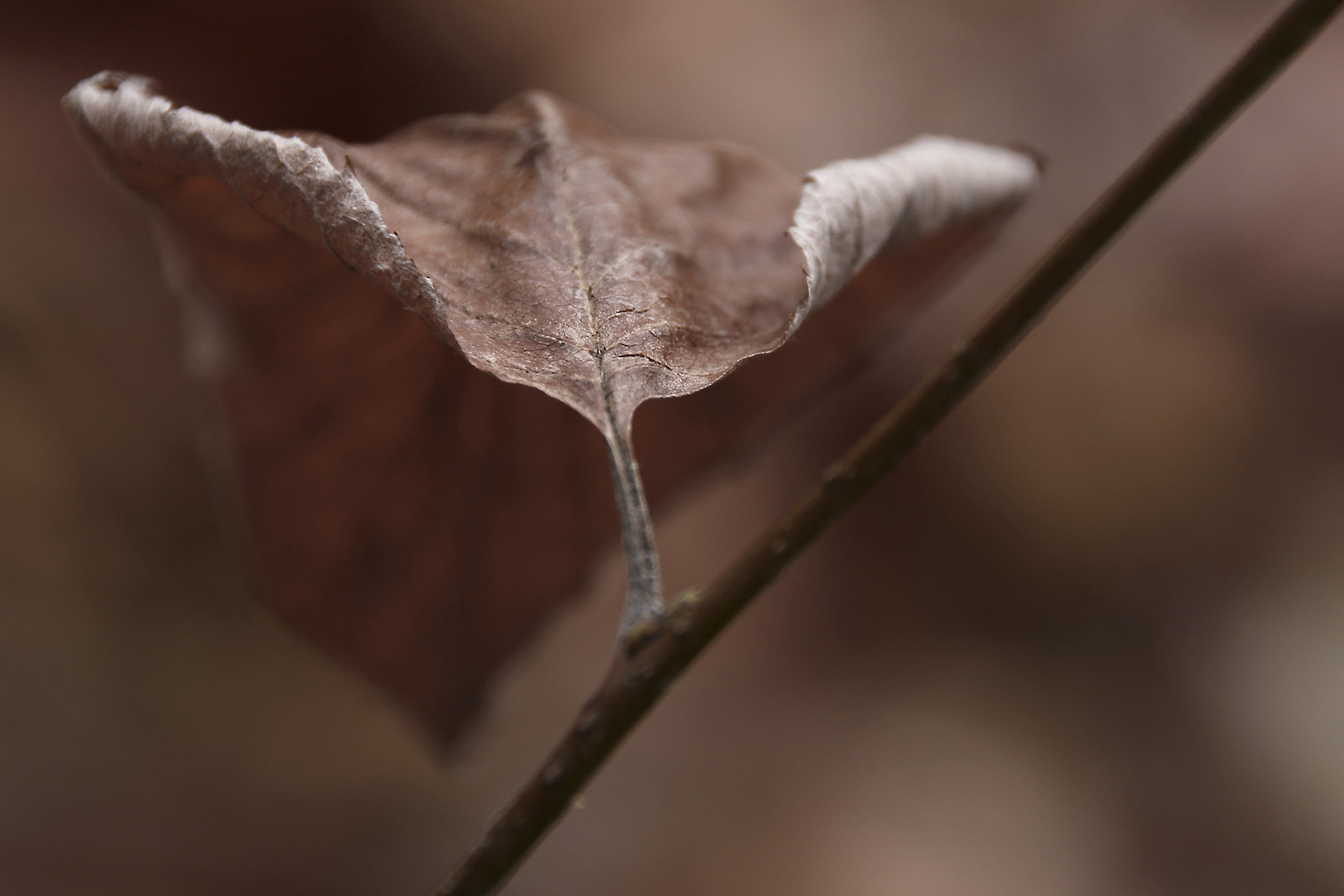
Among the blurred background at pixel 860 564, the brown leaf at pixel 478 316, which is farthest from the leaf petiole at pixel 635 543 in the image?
the blurred background at pixel 860 564

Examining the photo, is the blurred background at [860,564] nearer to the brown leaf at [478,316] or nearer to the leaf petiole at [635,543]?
the brown leaf at [478,316]

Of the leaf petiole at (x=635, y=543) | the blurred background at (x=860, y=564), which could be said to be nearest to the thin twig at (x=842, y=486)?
the leaf petiole at (x=635, y=543)

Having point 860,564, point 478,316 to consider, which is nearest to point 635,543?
point 478,316

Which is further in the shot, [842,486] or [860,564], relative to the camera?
[860,564]

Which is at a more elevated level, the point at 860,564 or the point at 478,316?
the point at 478,316

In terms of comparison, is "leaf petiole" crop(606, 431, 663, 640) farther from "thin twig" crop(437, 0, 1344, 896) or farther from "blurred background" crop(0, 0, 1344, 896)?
"blurred background" crop(0, 0, 1344, 896)

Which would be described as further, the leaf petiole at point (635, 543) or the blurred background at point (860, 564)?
the blurred background at point (860, 564)

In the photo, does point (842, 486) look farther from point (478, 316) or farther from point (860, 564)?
point (860, 564)

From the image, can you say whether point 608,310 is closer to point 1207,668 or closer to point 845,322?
point 845,322
